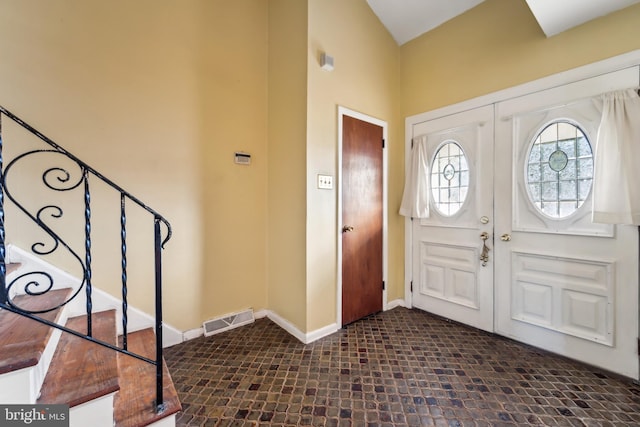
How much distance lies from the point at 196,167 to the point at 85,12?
1.33 metres

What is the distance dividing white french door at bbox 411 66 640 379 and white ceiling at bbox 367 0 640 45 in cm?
47

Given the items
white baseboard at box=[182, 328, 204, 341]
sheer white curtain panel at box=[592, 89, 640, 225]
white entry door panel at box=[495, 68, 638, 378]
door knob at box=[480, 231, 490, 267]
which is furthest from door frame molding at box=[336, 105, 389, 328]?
sheer white curtain panel at box=[592, 89, 640, 225]

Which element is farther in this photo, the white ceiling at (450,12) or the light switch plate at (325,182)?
the light switch plate at (325,182)

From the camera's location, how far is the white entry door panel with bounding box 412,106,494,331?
8.35ft

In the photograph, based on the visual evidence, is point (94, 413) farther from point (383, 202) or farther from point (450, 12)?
point (450, 12)

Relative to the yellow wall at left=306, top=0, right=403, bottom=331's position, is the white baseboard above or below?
below

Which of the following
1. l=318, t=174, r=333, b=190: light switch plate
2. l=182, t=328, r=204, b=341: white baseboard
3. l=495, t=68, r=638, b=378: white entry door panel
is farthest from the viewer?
l=318, t=174, r=333, b=190: light switch plate

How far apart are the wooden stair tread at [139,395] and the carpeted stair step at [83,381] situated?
0.11m

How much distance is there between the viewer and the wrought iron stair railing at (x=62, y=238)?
3.56ft

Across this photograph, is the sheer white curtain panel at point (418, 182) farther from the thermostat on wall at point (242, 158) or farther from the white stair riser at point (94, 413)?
the white stair riser at point (94, 413)

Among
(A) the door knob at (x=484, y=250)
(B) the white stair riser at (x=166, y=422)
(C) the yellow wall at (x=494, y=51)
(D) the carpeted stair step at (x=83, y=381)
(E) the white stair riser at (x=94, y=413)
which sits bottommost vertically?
(B) the white stair riser at (x=166, y=422)

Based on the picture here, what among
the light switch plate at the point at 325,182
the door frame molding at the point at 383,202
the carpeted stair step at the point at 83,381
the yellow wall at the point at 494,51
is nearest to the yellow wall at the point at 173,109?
the carpeted stair step at the point at 83,381

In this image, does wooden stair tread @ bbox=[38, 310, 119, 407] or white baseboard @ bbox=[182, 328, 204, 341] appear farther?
white baseboard @ bbox=[182, 328, 204, 341]

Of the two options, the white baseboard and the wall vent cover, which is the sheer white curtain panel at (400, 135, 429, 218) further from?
the white baseboard
